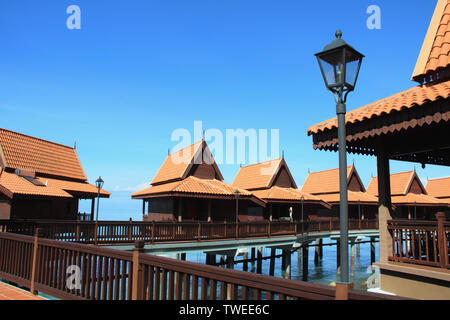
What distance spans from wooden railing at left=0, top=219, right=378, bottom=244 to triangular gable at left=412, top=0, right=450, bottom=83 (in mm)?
8903

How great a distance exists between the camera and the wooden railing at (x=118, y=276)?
3.21m

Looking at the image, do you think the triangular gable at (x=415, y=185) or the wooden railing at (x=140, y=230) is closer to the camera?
the wooden railing at (x=140, y=230)

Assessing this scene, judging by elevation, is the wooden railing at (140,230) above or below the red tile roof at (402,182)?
below

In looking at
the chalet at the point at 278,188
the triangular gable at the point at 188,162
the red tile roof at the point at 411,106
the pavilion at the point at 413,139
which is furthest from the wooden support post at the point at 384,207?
the chalet at the point at 278,188

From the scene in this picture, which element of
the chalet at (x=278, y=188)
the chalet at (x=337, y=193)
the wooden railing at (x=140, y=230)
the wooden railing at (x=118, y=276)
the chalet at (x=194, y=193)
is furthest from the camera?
the chalet at (x=337, y=193)

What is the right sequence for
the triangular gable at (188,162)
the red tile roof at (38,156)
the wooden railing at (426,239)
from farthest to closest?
the triangular gable at (188,162), the red tile roof at (38,156), the wooden railing at (426,239)

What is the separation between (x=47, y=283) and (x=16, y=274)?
1450 millimetres

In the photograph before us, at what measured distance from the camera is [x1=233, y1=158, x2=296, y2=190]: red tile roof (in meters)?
34.2

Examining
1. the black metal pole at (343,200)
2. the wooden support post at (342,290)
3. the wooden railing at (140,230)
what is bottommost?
the wooden railing at (140,230)

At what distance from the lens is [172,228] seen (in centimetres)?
1691

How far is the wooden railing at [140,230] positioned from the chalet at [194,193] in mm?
3676

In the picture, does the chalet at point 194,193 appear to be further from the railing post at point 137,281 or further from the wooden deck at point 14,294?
the railing post at point 137,281
